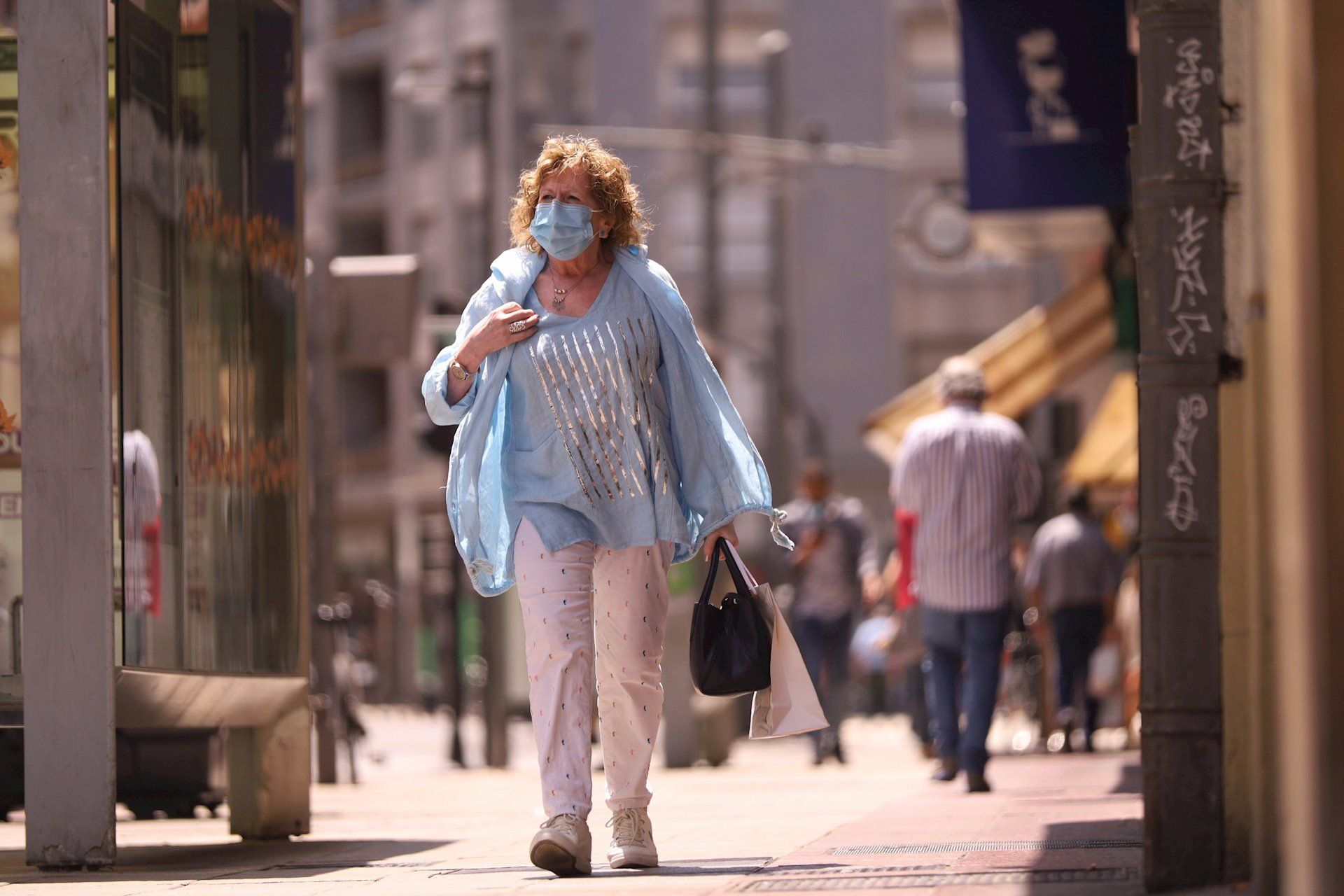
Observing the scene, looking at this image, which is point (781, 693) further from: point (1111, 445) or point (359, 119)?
point (359, 119)

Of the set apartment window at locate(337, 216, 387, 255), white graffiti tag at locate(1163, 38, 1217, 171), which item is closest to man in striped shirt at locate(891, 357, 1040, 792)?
white graffiti tag at locate(1163, 38, 1217, 171)

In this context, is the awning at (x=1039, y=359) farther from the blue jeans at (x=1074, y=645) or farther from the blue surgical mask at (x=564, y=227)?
the blue surgical mask at (x=564, y=227)

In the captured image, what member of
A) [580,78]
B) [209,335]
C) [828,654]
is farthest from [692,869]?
[580,78]

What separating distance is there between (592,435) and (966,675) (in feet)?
16.8

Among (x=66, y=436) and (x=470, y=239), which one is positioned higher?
(x=470, y=239)

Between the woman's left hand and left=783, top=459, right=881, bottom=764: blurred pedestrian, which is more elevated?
the woman's left hand

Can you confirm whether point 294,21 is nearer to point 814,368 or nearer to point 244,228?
point 244,228

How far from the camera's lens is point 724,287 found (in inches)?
1890

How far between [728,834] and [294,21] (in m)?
3.10

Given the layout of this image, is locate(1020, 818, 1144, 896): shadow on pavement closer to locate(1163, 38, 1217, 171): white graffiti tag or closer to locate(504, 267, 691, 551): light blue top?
locate(504, 267, 691, 551): light blue top

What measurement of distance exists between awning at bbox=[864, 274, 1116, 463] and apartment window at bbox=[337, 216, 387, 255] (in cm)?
3644

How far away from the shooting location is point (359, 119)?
5641 centimetres

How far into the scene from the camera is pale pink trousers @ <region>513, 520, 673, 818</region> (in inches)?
250

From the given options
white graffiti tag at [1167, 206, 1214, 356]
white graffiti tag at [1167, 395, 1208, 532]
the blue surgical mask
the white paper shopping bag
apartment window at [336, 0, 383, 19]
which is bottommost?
the white paper shopping bag
